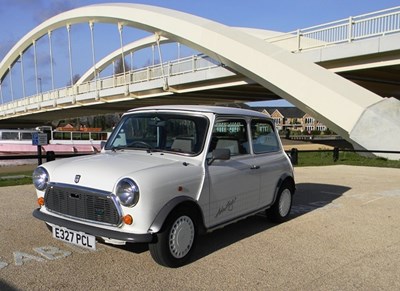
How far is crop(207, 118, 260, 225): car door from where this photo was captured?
15.4 feet

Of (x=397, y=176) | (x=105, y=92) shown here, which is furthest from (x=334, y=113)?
(x=105, y=92)

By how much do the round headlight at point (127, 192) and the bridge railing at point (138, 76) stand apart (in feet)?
78.5

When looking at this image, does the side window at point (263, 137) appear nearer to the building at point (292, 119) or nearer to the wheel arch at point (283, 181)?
the wheel arch at point (283, 181)

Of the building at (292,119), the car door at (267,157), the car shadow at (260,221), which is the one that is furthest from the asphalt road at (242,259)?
the building at (292,119)

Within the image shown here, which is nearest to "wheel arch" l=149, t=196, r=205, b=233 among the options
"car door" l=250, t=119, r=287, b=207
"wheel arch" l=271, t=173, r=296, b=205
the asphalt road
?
the asphalt road

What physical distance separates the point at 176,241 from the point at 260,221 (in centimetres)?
250

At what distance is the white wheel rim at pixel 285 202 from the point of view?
6206 mm

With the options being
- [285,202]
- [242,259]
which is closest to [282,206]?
[285,202]

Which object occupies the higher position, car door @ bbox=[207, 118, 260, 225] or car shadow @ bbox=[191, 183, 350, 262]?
car door @ bbox=[207, 118, 260, 225]

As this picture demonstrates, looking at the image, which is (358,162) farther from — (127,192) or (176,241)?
(127,192)

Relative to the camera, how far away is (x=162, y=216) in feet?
12.9

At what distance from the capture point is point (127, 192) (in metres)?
3.83

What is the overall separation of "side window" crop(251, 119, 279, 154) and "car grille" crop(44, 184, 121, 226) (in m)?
2.35

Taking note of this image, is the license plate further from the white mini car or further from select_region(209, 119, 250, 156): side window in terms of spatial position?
select_region(209, 119, 250, 156): side window
